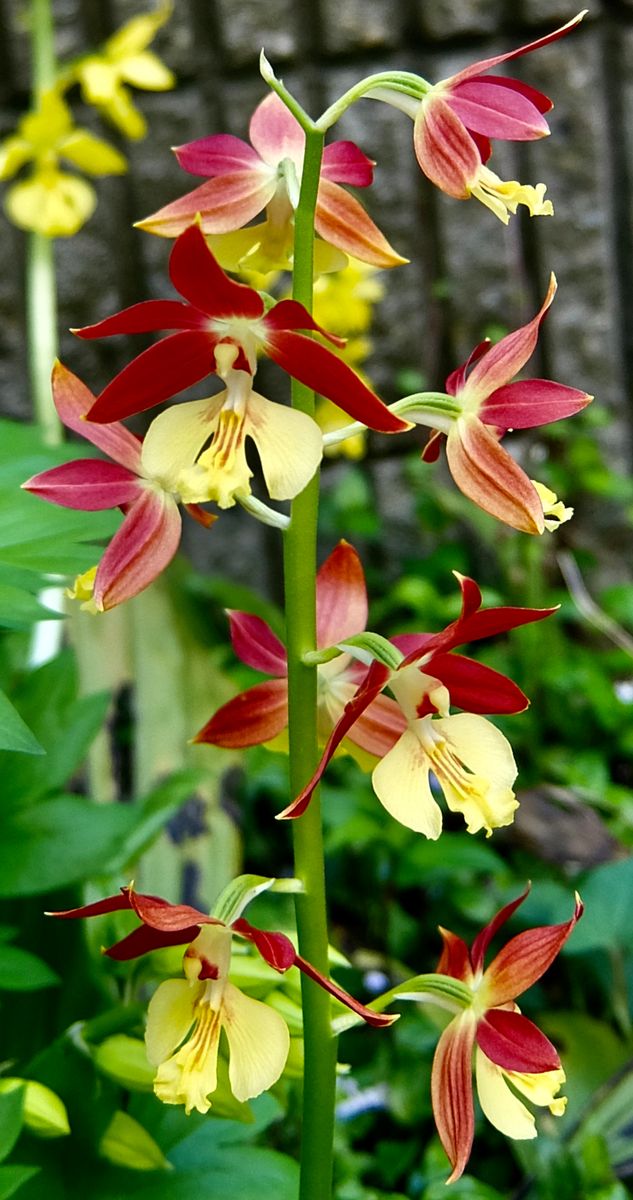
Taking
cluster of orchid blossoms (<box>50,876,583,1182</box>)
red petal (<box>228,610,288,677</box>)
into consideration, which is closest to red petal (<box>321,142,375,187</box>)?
red petal (<box>228,610,288,677</box>)

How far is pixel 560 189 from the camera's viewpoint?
5.08 feet

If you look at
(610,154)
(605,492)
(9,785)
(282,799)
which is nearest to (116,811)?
(9,785)

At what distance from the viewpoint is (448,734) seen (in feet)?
1.63

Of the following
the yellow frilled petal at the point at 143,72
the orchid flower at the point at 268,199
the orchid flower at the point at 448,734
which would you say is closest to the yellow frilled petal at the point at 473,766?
the orchid flower at the point at 448,734

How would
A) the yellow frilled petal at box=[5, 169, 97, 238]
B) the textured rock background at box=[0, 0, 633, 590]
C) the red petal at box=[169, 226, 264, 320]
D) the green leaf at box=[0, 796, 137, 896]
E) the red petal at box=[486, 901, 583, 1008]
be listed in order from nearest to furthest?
the red petal at box=[169, 226, 264, 320], the red petal at box=[486, 901, 583, 1008], the green leaf at box=[0, 796, 137, 896], the yellow frilled petal at box=[5, 169, 97, 238], the textured rock background at box=[0, 0, 633, 590]

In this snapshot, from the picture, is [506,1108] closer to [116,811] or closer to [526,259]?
[116,811]

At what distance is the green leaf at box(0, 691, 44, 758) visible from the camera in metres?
0.50

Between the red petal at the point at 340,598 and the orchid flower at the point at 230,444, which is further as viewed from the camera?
the red petal at the point at 340,598

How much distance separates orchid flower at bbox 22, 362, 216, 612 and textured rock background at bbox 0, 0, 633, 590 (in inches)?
40.4

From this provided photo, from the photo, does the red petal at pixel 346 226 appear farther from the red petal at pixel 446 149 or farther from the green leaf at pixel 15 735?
the green leaf at pixel 15 735

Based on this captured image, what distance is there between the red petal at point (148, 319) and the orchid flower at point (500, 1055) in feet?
0.93

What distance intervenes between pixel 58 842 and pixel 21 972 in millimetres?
109

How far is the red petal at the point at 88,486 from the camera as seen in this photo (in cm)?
52

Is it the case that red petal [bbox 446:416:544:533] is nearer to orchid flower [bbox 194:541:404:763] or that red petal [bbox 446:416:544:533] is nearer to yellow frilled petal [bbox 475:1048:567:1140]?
orchid flower [bbox 194:541:404:763]
